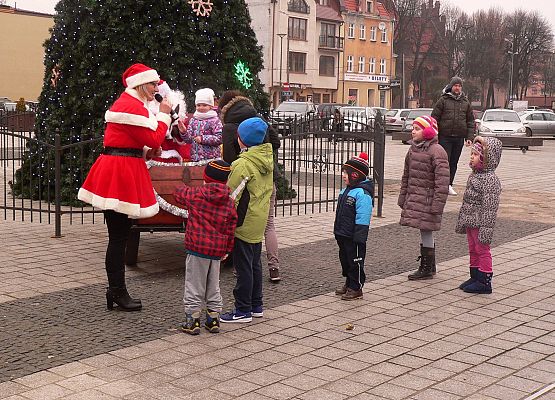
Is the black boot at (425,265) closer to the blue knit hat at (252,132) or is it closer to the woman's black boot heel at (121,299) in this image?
the blue knit hat at (252,132)

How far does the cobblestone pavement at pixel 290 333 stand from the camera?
5.34 metres

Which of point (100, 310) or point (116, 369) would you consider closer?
point (116, 369)

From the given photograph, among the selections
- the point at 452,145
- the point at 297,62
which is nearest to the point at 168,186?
the point at 452,145

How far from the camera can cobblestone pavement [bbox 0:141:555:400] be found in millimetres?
5340

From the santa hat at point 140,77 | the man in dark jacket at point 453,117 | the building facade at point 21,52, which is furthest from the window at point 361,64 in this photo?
the santa hat at point 140,77

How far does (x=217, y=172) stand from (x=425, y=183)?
2.57 meters

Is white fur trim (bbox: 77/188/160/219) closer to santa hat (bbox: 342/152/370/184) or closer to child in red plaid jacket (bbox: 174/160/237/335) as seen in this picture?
child in red plaid jacket (bbox: 174/160/237/335)

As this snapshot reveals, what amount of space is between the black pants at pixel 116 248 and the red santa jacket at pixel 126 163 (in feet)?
0.52

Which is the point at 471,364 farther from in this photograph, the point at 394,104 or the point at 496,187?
the point at 394,104

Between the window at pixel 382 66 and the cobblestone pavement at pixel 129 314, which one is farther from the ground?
the window at pixel 382 66

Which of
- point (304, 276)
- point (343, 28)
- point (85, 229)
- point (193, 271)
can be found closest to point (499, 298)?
point (304, 276)

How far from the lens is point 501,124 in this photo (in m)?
34.2

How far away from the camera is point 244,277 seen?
6820mm

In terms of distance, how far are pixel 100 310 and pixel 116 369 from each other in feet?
5.14
